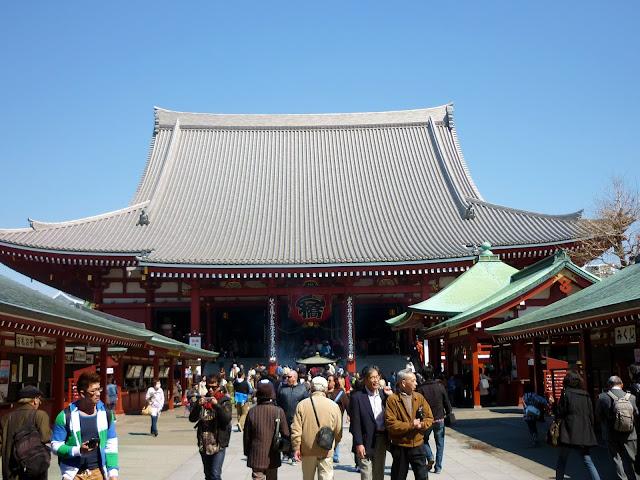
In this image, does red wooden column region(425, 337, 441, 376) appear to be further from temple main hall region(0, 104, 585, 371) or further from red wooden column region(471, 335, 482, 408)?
red wooden column region(471, 335, 482, 408)

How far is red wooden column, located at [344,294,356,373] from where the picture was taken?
3359 cm

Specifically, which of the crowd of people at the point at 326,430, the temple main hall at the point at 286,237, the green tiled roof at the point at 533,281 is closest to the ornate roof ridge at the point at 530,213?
the temple main hall at the point at 286,237

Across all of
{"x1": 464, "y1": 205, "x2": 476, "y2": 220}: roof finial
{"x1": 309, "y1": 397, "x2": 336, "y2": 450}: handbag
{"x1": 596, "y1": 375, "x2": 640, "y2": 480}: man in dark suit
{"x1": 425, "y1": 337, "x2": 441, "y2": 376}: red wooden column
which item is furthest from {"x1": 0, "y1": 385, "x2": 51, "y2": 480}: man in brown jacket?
{"x1": 464, "y1": 205, "x2": 476, "y2": 220}: roof finial

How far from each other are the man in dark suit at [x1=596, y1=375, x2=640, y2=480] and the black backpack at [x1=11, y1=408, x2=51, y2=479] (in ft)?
21.3

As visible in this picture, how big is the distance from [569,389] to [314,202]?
104 ft

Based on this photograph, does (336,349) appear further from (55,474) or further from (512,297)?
(55,474)

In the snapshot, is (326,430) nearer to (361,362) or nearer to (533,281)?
(533,281)

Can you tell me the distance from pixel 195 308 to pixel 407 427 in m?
26.4

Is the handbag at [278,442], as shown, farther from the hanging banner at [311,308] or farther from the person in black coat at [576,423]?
the hanging banner at [311,308]

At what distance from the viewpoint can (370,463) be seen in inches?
346

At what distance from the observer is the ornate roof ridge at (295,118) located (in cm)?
4762

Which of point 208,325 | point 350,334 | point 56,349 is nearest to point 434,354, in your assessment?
point 350,334

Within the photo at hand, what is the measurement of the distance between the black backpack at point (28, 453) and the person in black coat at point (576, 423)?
5.87 meters

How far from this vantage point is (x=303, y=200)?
40.7 m
